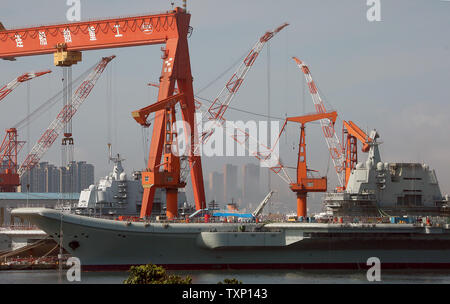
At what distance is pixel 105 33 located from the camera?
5206cm

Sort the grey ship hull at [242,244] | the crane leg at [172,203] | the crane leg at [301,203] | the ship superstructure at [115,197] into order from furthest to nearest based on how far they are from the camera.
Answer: the ship superstructure at [115,197], the crane leg at [301,203], the crane leg at [172,203], the grey ship hull at [242,244]

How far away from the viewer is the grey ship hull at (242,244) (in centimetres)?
4438

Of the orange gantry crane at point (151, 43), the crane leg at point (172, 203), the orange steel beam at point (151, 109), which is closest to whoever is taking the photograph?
the orange steel beam at point (151, 109)

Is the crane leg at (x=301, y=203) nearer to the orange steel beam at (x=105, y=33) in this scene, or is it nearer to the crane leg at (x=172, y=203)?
the crane leg at (x=172, y=203)

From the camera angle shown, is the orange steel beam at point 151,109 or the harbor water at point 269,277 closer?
the harbor water at point 269,277

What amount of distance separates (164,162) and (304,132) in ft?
37.8

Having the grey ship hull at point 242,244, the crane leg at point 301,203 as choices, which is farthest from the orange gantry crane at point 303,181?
the grey ship hull at point 242,244

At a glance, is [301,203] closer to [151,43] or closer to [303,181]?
[303,181]

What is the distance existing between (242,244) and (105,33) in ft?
57.8

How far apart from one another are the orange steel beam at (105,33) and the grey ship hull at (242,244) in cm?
1345

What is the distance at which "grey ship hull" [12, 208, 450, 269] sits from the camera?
44375 mm

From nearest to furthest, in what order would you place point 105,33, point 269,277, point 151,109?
point 269,277, point 151,109, point 105,33

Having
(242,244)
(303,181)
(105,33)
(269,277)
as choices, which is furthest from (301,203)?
(105,33)

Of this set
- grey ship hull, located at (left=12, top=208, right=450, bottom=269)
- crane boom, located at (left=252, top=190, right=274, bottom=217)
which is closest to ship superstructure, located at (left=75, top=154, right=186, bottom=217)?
crane boom, located at (left=252, top=190, right=274, bottom=217)
